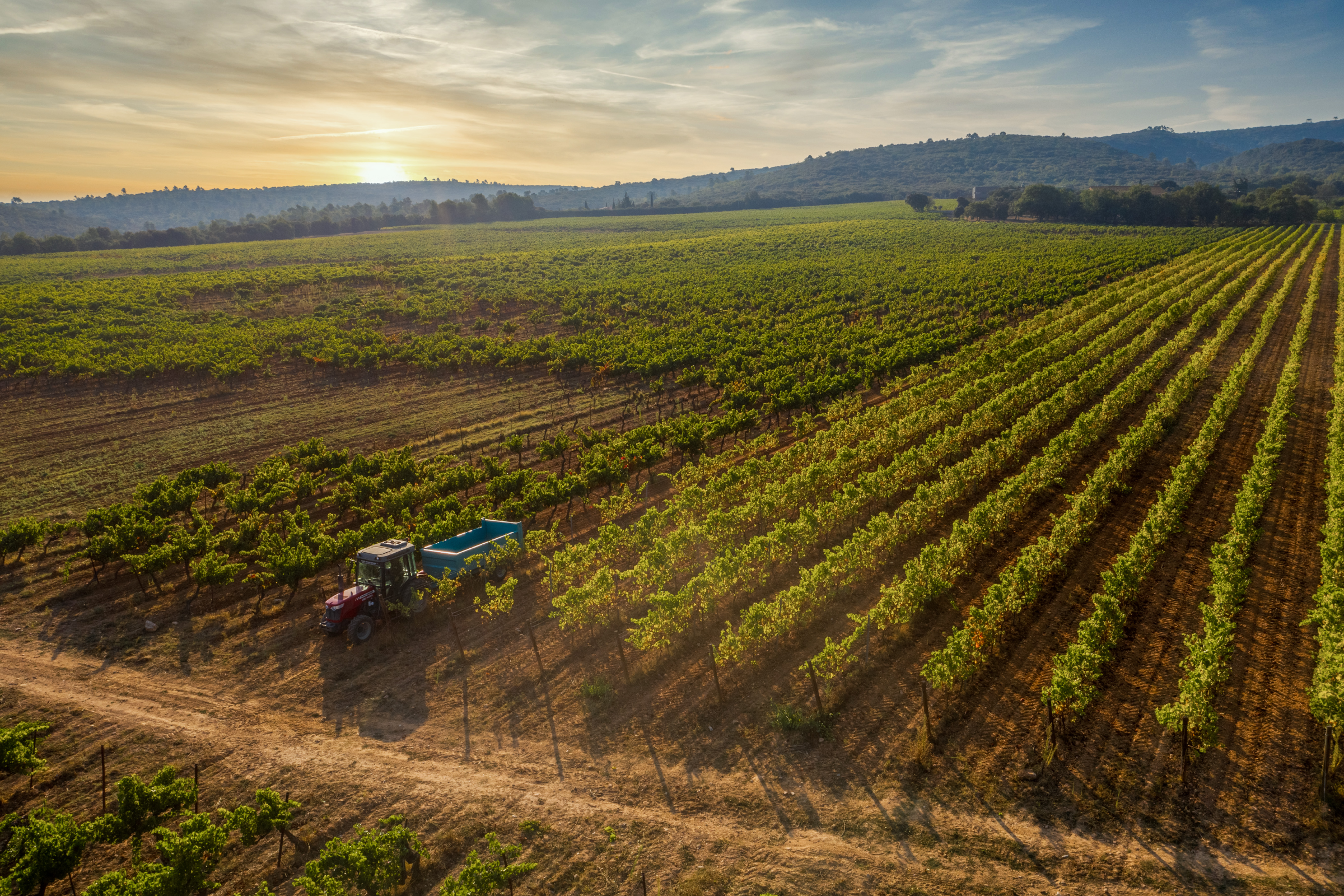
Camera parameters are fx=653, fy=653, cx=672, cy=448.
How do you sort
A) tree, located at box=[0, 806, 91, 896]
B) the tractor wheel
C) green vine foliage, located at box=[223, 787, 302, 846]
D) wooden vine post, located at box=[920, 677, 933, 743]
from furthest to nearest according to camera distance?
1. the tractor wheel
2. wooden vine post, located at box=[920, 677, 933, 743]
3. green vine foliage, located at box=[223, 787, 302, 846]
4. tree, located at box=[0, 806, 91, 896]

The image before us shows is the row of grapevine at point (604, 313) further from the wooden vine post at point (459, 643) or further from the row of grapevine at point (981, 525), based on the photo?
the wooden vine post at point (459, 643)

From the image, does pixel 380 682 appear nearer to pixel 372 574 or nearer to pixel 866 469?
pixel 372 574

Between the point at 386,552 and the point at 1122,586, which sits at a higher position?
the point at 386,552

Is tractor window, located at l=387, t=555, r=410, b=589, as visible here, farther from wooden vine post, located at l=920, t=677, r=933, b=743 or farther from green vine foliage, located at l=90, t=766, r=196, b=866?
wooden vine post, located at l=920, t=677, r=933, b=743

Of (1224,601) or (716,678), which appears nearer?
(716,678)

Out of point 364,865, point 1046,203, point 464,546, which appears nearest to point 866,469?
point 464,546

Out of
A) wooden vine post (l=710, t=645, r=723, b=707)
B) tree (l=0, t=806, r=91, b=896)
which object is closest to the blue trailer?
wooden vine post (l=710, t=645, r=723, b=707)
